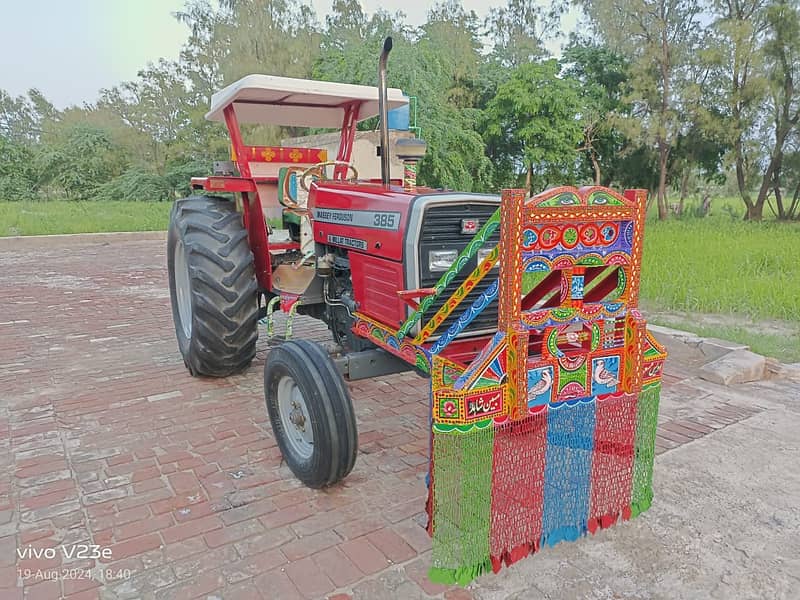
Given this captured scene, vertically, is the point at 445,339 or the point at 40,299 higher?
the point at 445,339

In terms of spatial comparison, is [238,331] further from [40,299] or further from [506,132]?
[506,132]

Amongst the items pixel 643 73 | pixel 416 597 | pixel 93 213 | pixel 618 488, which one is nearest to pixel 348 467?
pixel 416 597

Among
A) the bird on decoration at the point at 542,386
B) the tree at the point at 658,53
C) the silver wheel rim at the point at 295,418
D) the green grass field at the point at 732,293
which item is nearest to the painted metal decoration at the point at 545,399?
the bird on decoration at the point at 542,386

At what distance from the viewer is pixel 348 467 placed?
8.54 feet

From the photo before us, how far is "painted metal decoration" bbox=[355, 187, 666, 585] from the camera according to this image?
2023 millimetres

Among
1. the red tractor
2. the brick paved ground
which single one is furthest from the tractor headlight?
the brick paved ground

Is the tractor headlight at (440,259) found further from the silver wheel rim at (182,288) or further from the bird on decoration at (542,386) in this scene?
the silver wheel rim at (182,288)

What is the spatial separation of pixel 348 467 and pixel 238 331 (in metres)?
1.57

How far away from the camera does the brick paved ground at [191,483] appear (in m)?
2.13

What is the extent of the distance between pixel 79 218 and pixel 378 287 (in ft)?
49.6

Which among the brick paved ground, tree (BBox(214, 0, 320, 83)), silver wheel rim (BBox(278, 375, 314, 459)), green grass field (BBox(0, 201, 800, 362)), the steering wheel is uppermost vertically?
tree (BBox(214, 0, 320, 83))

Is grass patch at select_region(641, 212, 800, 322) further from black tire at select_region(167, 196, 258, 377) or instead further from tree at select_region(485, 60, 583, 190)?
tree at select_region(485, 60, 583, 190)

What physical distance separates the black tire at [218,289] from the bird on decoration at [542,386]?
2.24 m

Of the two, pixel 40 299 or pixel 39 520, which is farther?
pixel 40 299
